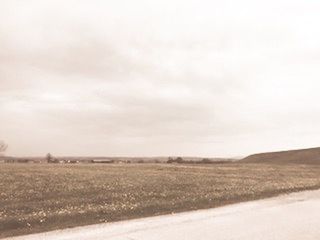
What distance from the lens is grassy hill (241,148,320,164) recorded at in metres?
118

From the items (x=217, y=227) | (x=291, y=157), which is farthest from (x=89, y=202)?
(x=291, y=157)

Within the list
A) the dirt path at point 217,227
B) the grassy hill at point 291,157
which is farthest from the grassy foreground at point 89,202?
the grassy hill at point 291,157

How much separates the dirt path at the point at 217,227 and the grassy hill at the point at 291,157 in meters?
96.4

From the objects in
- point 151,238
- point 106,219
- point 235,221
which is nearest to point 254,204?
point 235,221

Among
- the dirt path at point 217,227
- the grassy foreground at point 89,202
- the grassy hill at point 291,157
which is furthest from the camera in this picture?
the grassy hill at point 291,157

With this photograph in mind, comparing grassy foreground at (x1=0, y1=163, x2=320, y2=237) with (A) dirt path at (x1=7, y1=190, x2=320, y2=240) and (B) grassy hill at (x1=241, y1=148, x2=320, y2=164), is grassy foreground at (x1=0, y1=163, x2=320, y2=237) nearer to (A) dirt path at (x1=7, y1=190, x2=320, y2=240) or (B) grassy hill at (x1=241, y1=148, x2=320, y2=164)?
(A) dirt path at (x1=7, y1=190, x2=320, y2=240)

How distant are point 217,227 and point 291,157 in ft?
388

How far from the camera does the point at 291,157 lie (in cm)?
12938

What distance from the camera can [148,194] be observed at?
28266 mm

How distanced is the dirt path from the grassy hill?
96360mm

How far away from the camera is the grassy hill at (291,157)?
387 feet

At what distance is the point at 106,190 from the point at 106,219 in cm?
1192

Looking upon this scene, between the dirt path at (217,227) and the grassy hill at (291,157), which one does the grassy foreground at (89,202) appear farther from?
the grassy hill at (291,157)

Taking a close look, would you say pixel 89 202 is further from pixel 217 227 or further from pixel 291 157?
pixel 291 157
